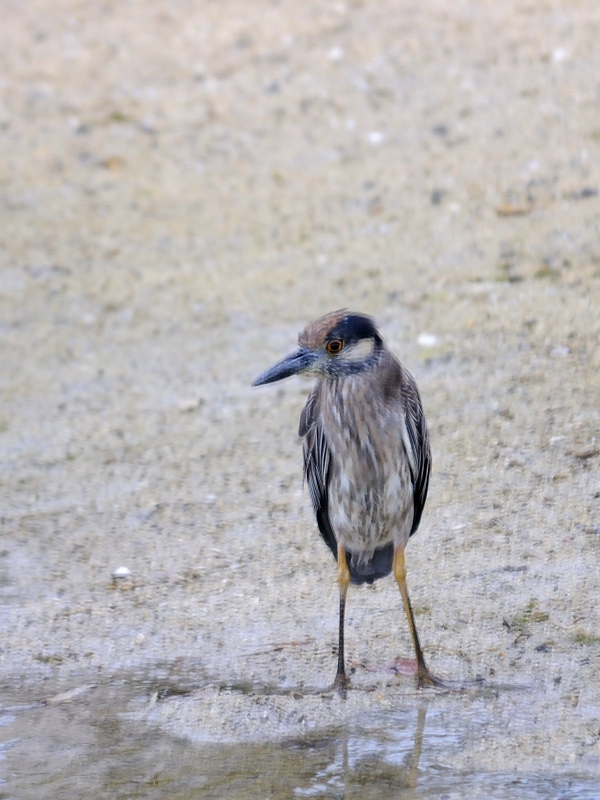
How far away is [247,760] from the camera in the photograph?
4590 mm

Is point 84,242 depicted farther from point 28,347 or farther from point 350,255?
point 350,255

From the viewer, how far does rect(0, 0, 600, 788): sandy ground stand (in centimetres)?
535

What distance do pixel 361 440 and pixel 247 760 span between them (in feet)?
4.53

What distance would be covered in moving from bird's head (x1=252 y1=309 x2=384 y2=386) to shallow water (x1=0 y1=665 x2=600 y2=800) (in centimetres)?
141

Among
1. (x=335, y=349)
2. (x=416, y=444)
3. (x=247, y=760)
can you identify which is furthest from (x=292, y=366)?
(x=247, y=760)

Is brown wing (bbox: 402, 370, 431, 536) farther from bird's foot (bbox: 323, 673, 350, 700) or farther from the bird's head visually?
bird's foot (bbox: 323, 673, 350, 700)

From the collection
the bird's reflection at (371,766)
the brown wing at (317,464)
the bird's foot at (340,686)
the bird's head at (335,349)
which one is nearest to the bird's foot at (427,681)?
the bird's reflection at (371,766)


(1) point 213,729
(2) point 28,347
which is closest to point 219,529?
(1) point 213,729

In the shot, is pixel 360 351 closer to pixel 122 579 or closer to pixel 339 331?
pixel 339 331

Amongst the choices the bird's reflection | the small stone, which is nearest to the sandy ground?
the small stone

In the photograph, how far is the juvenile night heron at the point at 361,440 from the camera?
5.06 m

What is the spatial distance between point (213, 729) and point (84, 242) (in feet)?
20.4

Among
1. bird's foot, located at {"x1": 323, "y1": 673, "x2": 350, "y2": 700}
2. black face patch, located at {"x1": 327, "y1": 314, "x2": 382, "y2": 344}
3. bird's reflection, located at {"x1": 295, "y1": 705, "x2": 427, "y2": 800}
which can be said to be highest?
black face patch, located at {"x1": 327, "y1": 314, "x2": 382, "y2": 344}

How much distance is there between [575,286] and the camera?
825 cm
